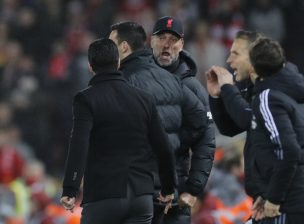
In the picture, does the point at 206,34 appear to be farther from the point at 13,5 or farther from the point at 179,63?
the point at 179,63

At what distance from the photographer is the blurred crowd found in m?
15.9

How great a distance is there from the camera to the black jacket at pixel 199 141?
7379 millimetres

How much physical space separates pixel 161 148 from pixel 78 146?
0.56 m

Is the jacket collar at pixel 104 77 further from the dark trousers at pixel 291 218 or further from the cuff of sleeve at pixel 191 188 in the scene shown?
the dark trousers at pixel 291 218

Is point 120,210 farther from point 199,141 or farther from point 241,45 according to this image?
point 241,45

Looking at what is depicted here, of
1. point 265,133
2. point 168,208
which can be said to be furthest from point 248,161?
point 168,208

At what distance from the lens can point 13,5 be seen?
18.0 m

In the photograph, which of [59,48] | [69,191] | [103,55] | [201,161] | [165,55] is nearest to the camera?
[69,191]

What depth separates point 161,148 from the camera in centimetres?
676

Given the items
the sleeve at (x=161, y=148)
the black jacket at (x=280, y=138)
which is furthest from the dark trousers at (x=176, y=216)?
the black jacket at (x=280, y=138)

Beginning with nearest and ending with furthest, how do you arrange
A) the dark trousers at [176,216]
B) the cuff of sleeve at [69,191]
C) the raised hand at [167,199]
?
the cuff of sleeve at [69,191] → the raised hand at [167,199] → the dark trousers at [176,216]

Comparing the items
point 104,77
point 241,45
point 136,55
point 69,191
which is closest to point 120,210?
point 69,191

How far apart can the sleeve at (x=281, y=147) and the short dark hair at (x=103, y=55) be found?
1.01m

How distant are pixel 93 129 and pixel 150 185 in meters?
0.52
